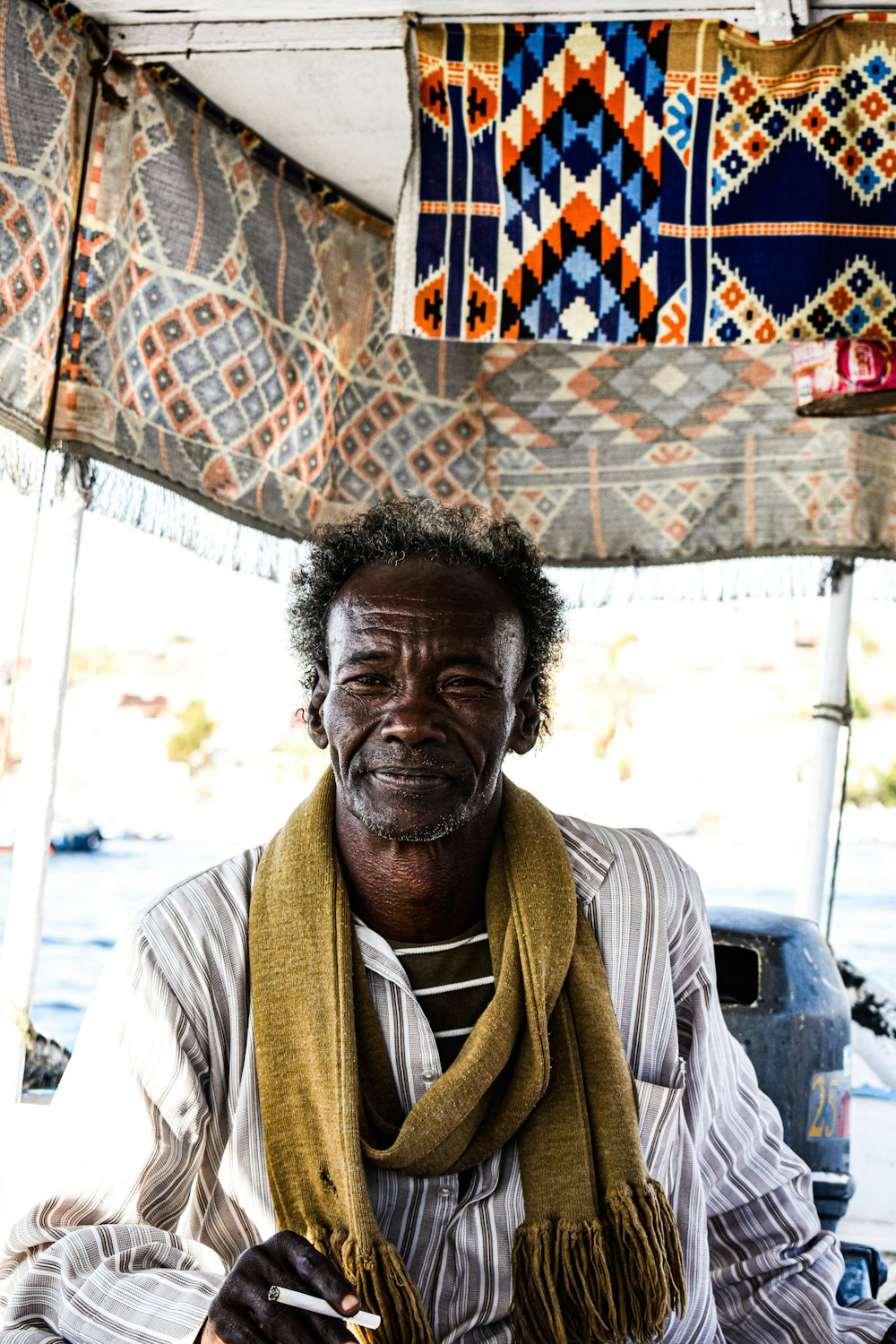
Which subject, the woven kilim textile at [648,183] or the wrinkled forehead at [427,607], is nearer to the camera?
the wrinkled forehead at [427,607]

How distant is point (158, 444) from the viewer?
3.27 metres

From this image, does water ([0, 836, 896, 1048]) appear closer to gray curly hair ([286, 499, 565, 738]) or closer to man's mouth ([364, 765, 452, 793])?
gray curly hair ([286, 499, 565, 738])

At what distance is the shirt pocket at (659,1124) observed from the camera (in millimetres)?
1986

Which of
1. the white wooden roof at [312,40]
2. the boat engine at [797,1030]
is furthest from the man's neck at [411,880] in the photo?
the white wooden roof at [312,40]

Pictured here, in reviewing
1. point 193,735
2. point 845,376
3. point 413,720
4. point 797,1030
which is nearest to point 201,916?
point 413,720

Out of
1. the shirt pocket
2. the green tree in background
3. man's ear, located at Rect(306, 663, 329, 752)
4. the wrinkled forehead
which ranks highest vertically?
the wrinkled forehead

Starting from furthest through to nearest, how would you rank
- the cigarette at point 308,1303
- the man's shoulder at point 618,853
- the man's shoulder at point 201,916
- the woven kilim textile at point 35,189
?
the woven kilim textile at point 35,189 < the man's shoulder at point 618,853 < the man's shoulder at point 201,916 < the cigarette at point 308,1303

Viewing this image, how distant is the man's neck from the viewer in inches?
78.9

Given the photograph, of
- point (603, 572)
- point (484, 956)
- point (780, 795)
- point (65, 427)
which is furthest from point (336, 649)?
point (780, 795)

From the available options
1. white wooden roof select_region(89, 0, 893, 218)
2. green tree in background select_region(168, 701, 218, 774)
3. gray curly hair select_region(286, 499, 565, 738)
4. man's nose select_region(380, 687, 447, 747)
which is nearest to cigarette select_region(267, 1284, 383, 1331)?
man's nose select_region(380, 687, 447, 747)

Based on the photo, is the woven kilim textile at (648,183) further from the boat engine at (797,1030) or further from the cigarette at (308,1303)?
the cigarette at (308,1303)

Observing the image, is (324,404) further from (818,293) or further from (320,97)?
(818,293)

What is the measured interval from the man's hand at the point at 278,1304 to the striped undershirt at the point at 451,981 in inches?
18.7

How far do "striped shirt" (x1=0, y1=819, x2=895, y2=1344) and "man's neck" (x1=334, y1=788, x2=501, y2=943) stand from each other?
0.19ft
